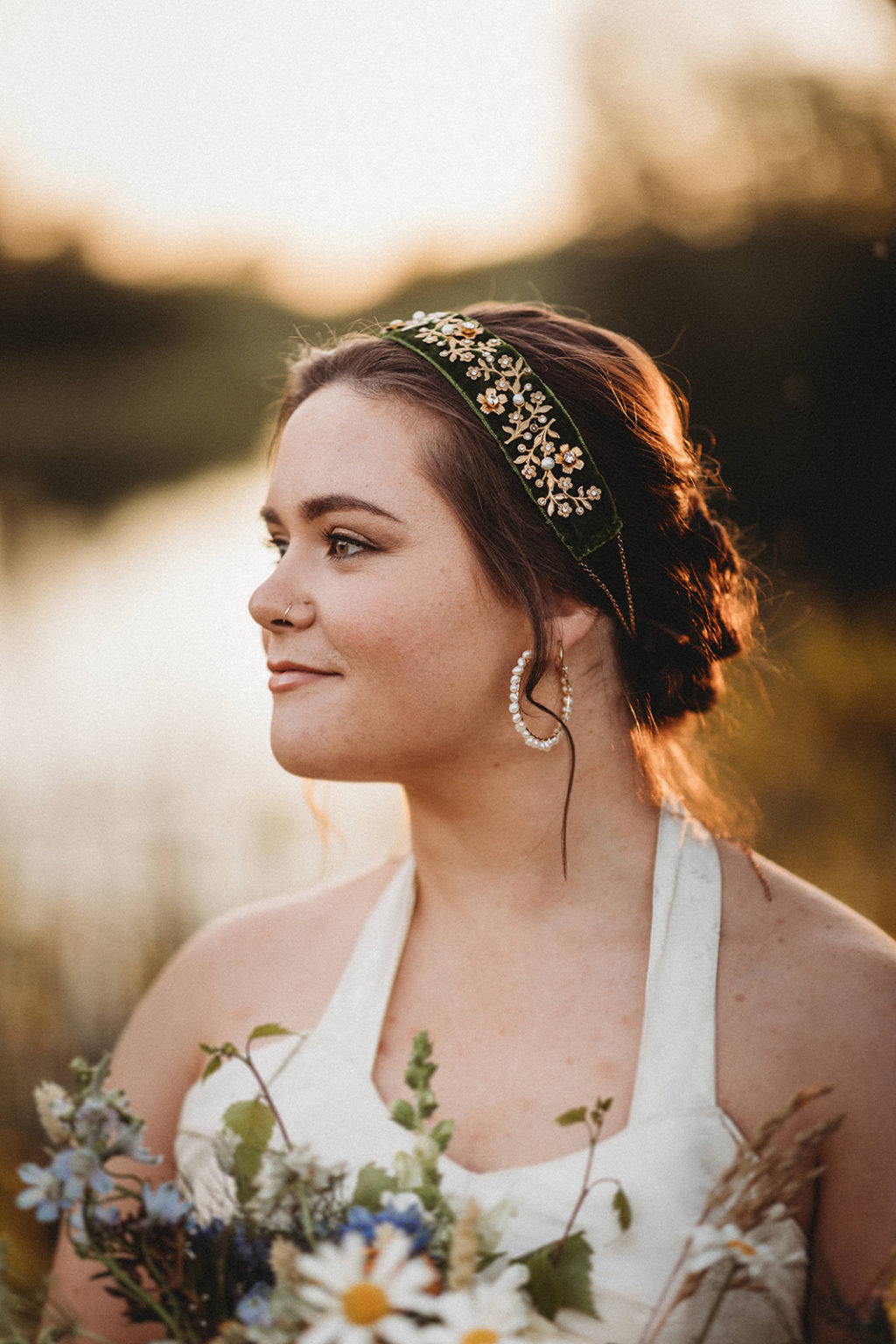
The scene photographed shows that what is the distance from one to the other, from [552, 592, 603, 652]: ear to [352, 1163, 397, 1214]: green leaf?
1.01 metres

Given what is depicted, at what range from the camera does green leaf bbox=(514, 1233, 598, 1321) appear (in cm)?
144

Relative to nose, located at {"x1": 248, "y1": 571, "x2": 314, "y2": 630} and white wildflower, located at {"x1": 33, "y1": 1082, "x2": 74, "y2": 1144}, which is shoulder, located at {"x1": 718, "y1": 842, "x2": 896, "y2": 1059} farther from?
white wildflower, located at {"x1": 33, "y1": 1082, "x2": 74, "y2": 1144}

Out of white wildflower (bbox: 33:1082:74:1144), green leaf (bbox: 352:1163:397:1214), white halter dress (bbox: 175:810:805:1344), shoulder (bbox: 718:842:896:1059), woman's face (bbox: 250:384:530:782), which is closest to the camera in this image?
white wildflower (bbox: 33:1082:74:1144)

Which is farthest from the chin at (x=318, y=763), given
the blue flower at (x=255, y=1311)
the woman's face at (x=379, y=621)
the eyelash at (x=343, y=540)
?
the blue flower at (x=255, y=1311)

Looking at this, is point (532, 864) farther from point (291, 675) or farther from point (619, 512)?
point (619, 512)

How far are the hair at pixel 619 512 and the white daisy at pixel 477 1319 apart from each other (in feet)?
3.70

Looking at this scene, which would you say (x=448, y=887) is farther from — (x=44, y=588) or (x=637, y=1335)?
(x=44, y=588)

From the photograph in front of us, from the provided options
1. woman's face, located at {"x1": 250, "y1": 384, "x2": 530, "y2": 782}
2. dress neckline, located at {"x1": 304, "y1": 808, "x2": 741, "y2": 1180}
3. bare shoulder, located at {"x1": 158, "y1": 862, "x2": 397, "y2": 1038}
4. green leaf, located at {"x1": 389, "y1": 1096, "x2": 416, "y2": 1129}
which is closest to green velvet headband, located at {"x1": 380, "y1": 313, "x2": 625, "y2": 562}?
woman's face, located at {"x1": 250, "y1": 384, "x2": 530, "y2": 782}

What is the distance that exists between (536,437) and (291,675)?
63 centimetres

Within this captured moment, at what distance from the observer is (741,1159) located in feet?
3.72

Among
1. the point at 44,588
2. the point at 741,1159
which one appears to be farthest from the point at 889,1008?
the point at 44,588

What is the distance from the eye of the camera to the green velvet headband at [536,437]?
2.02m

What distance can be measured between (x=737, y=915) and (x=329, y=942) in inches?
32.6

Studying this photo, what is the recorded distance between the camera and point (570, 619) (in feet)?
6.84
